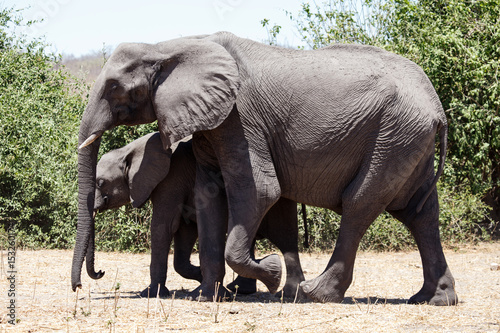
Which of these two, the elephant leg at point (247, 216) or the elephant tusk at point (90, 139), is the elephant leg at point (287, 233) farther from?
the elephant tusk at point (90, 139)

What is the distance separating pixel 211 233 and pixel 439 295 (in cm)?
232

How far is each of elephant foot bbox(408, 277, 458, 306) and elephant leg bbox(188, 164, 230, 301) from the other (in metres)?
1.95

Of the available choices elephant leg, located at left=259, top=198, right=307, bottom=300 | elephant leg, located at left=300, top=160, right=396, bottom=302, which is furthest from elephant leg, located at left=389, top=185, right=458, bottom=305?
elephant leg, located at left=259, top=198, right=307, bottom=300

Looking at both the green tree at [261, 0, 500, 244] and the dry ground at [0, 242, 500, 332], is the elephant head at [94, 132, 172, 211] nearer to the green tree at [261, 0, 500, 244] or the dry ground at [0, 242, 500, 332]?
the dry ground at [0, 242, 500, 332]

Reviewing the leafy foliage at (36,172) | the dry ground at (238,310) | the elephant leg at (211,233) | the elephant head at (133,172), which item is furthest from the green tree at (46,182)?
the elephant leg at (211,233)

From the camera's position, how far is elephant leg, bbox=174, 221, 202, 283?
302 inches

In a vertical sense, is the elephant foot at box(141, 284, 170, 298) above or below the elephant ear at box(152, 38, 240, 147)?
below

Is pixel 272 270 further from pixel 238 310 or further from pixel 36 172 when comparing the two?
pixel 36 172

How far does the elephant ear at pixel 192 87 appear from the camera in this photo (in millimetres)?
6441

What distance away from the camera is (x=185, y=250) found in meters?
7.70

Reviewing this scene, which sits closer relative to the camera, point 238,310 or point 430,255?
point 238,310

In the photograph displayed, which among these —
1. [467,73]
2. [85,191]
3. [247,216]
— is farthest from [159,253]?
[467,73]

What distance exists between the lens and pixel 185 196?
743cm

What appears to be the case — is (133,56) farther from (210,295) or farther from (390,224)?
(390,224)
